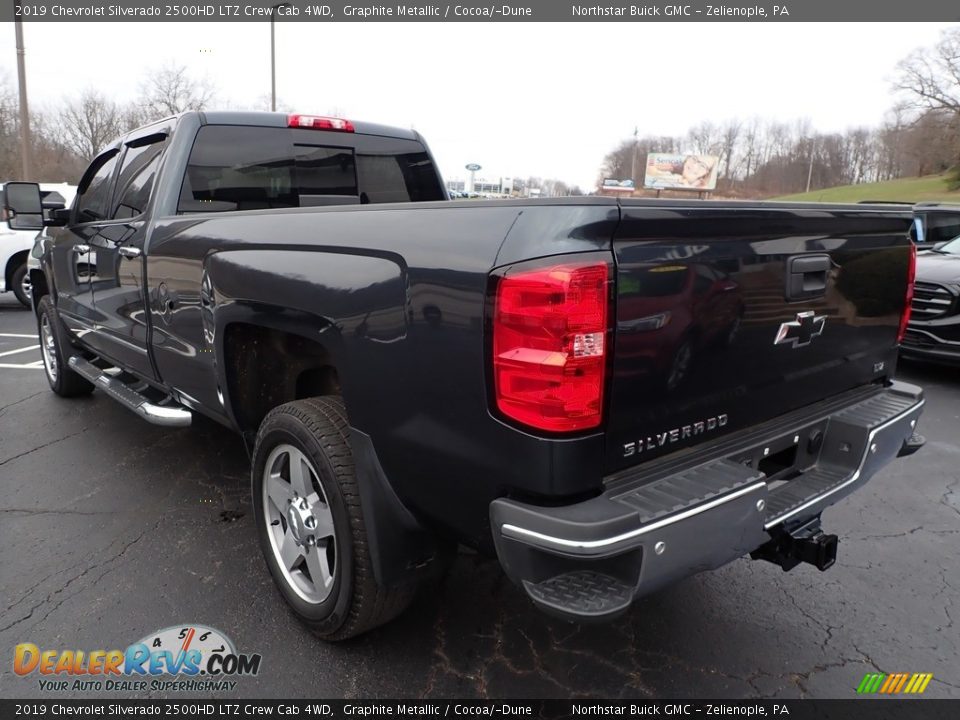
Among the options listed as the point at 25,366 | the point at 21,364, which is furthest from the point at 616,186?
the point at 21,364

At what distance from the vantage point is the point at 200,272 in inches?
113

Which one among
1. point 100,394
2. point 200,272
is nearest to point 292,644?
point 200,272

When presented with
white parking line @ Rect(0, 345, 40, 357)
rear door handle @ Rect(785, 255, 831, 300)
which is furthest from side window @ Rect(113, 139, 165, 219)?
white parking line @ Rect(0, 345, 40, 357)

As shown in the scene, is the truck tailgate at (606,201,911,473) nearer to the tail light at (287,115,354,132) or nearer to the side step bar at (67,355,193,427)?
the side step bar at (67,355,193,427)

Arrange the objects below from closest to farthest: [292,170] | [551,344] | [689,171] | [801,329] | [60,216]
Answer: [551,344], [801,329], [292,170], [60,216], [689,171]

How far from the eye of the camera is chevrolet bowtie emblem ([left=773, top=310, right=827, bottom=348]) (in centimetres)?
218

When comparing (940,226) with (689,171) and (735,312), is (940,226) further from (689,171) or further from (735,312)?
(689,171)

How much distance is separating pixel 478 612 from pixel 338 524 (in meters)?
0.84

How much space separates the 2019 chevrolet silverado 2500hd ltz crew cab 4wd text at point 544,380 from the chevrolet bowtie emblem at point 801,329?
A: 1cm

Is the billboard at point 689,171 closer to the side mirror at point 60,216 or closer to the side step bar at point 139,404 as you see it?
the side mirror at point 60,216

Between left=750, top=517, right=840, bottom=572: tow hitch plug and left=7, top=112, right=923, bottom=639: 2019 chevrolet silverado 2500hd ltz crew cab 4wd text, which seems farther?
left=750, top=517, right=840, bottom=572: tow hitch plug

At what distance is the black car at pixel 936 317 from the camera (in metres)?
A: 6.15

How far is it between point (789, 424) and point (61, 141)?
52542 mm

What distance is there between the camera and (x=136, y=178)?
3893mm
